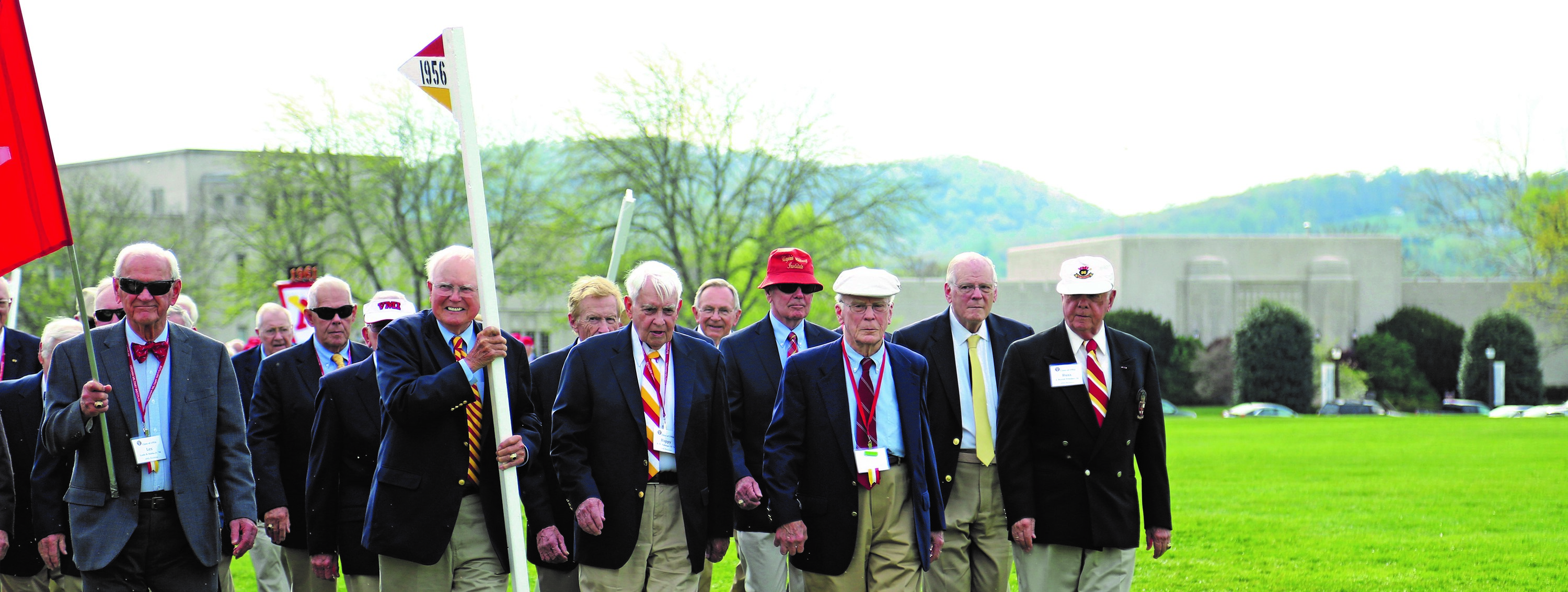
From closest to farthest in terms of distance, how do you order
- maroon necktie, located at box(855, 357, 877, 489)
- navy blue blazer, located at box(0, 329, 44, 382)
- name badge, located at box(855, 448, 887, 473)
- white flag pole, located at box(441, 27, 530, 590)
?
1. white flag pole, located at box(441, 27, 530, 590)
2. name badge, located at box(855, 448, 887, 473)
3. maroon necktie, located at box(855, 357, 877, 489)
4. navy blue blazer, located at box(0, 329, 44, 382)

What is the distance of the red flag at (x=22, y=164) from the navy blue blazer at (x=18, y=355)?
9.18 ft

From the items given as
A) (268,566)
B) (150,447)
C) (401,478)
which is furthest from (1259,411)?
(150,447)

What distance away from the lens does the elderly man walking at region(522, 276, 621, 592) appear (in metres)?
5.83

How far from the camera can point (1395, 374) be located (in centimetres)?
7081

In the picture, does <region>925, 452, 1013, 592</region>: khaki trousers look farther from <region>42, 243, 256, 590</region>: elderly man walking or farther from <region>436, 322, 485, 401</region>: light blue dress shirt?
<region>42, 243, 256, 590</region>: elderly man walking

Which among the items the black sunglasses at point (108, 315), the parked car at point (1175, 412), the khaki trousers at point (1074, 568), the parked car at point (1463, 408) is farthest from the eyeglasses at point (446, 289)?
the parked car at point (1463, 408)

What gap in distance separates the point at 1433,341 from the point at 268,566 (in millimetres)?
75273

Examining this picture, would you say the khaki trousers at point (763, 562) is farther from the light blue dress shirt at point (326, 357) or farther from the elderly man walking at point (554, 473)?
the light blue dress shirt at point (326, 357)

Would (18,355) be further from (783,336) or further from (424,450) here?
(783,336)

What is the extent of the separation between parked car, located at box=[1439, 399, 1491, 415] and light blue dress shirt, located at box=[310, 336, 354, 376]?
6362 centimetres

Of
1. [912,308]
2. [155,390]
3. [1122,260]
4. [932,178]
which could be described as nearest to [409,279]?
[932,178]

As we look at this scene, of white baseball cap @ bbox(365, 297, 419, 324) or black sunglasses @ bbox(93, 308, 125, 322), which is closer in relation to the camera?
white baseball cap @ bbox(365, 297, 419, 324)

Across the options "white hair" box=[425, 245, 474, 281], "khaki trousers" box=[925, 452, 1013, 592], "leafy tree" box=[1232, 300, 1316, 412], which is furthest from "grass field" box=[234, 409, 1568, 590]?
"leafy tree" box=[1232, 300, 1316, 412]

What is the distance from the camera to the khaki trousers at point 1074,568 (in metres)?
6.67
